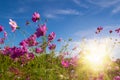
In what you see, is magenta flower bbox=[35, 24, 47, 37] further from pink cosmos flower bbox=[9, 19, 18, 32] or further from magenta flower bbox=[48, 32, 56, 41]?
magenta flower bbox=[48, 32, 56, 41]

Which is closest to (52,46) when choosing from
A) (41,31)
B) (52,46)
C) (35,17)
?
(52,46)

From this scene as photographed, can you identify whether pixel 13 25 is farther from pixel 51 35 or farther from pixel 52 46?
pixel 52 46

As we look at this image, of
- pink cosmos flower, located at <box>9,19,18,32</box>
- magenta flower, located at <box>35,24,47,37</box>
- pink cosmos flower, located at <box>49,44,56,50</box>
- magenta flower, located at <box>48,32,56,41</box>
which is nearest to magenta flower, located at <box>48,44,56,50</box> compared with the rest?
pink cosmos flower, located at <box>49,44,56,50</box>

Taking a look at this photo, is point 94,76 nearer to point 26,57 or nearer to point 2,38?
point 26,57

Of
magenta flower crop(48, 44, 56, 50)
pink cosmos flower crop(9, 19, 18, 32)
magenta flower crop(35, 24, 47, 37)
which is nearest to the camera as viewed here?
magenta flower crop(35, 24, 47, 37)

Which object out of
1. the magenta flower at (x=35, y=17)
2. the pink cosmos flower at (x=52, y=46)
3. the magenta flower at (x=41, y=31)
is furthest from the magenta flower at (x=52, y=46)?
the magenta flower at (x=41, y=31)

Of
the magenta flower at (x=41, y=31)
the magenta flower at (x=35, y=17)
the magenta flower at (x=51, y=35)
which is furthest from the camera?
the magenta flower at (x=51, y=35)

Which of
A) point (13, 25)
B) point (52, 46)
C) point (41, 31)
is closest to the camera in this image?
point (41, 31)

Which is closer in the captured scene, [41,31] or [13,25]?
[41,31]

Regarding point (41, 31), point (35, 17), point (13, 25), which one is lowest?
point (41, 31)

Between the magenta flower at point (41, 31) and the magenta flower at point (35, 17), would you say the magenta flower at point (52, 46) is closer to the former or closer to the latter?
the magenta flower at point (35, 17)

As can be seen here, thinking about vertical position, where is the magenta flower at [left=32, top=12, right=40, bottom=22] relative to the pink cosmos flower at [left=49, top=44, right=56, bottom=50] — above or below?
above

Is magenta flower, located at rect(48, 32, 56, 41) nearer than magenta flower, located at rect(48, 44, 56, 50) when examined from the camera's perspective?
Yes

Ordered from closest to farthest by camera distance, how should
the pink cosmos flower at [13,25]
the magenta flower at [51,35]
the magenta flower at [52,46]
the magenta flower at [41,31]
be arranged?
1. the magenta flower at [41,31]
2. the pink cosmos flower at [13,25]
3. the magenta flower at [51,35]
4. the magenta flower at [52,46]
